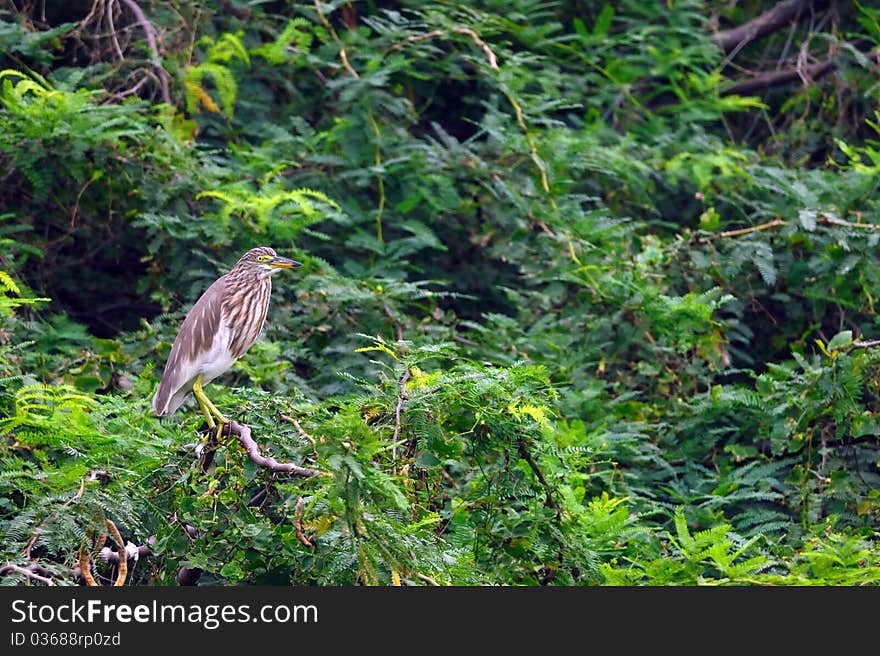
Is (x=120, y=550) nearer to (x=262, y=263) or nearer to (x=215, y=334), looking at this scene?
(x=215, y=334)

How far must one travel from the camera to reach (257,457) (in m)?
4.34

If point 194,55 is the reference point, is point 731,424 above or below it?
below

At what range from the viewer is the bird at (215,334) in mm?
5668

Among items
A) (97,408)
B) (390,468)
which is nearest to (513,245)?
(97,408)

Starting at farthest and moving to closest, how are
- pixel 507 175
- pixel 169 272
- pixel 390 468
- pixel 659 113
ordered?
pixel 659 113 < pixel 507 175 < pixel 169 272 < pixel 390 468

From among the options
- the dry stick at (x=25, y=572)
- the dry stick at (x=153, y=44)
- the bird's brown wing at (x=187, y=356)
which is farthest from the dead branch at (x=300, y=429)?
the dry stick at (x=153, y=44)

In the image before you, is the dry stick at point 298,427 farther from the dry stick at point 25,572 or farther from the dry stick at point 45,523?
the dry stick at point 25,572

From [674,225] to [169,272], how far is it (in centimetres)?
295

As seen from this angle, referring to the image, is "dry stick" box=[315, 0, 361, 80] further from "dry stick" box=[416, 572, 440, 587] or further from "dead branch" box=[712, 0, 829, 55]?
"dry stick" box=[416, 572, 440, 587]

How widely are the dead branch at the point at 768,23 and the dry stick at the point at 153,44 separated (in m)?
3.90

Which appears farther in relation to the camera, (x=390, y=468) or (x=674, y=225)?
(x=674, y=225)

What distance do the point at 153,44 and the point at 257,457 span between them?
4378 millimetres

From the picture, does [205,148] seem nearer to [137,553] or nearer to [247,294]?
[247,294]

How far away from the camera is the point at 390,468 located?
180 inches
